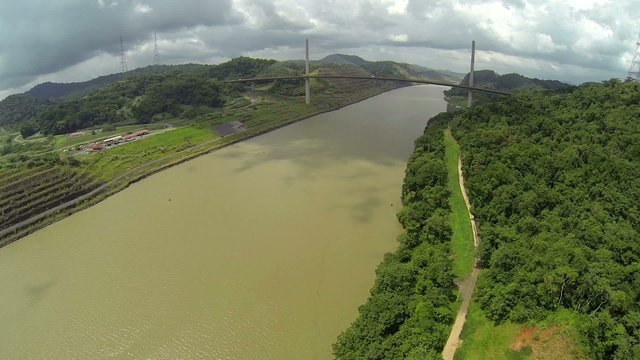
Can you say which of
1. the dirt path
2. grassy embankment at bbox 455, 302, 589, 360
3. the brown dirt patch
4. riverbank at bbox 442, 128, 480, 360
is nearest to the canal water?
riverbank at bbox 442, 128, 480, 360

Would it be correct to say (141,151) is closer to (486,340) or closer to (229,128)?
(229,128)

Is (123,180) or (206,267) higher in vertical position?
(123,180)

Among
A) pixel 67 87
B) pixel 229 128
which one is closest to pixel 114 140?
pixel 229 128

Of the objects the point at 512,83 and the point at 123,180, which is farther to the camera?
the point at 512,83

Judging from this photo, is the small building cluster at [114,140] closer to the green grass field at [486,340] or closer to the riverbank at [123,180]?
the riverbank at [123,180]

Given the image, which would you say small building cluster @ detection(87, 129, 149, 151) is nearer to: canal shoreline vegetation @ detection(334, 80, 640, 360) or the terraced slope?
the terraced slope

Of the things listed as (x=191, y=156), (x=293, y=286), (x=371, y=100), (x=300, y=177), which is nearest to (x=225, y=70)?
(x=371, y=100)

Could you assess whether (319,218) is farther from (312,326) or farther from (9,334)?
(9,334)
